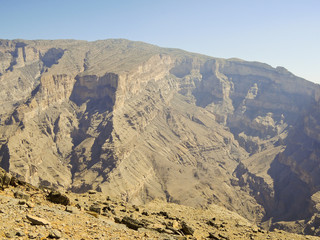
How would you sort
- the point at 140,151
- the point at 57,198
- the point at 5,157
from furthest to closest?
1. the point at 140,151
2. the point at 5,157
3. the point at 57,198

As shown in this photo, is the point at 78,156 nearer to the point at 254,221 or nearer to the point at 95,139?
the point at 95,139

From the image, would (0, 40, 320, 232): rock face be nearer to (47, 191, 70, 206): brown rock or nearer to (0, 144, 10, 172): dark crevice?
(0, 144, 10, 172): dark crevice

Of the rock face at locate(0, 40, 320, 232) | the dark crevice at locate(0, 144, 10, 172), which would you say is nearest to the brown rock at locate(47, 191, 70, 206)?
the rock face at locate(0, 40, 320, 232)

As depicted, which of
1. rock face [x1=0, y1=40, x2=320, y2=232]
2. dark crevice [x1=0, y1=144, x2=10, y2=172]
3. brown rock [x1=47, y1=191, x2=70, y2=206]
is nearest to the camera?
brown rock [x1=47, y1=191, x2=70, y2=206]

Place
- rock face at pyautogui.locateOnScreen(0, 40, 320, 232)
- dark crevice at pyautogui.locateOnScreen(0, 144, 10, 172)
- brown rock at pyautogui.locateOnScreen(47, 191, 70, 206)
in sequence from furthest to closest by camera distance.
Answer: rock face at pyautogui.locateOnScreen(0, 40, 320, 232) < dark crevice at pyautogui.locateOnScreen(0, 144, 10, 172) < brown rock at pyautogui.locateOnScreen(47, 191, 70, 206)

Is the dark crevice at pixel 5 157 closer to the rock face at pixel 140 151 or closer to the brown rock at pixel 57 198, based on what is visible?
the rock face at pixel 140 151

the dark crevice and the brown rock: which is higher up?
the brown rock

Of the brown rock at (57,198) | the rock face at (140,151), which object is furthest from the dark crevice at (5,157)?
the brown rock at (57,198)

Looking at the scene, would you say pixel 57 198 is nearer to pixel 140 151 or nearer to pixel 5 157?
pixel 5 157

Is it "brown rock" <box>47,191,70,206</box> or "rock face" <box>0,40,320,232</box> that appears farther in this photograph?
"rock face" <box>0,40,320,232</box>

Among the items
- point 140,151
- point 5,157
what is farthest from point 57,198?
point 140,151

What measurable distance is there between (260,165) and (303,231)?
6807 cm

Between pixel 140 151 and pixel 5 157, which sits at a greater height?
pixel 140 151

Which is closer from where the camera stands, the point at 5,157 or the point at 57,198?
the point at 57,198
